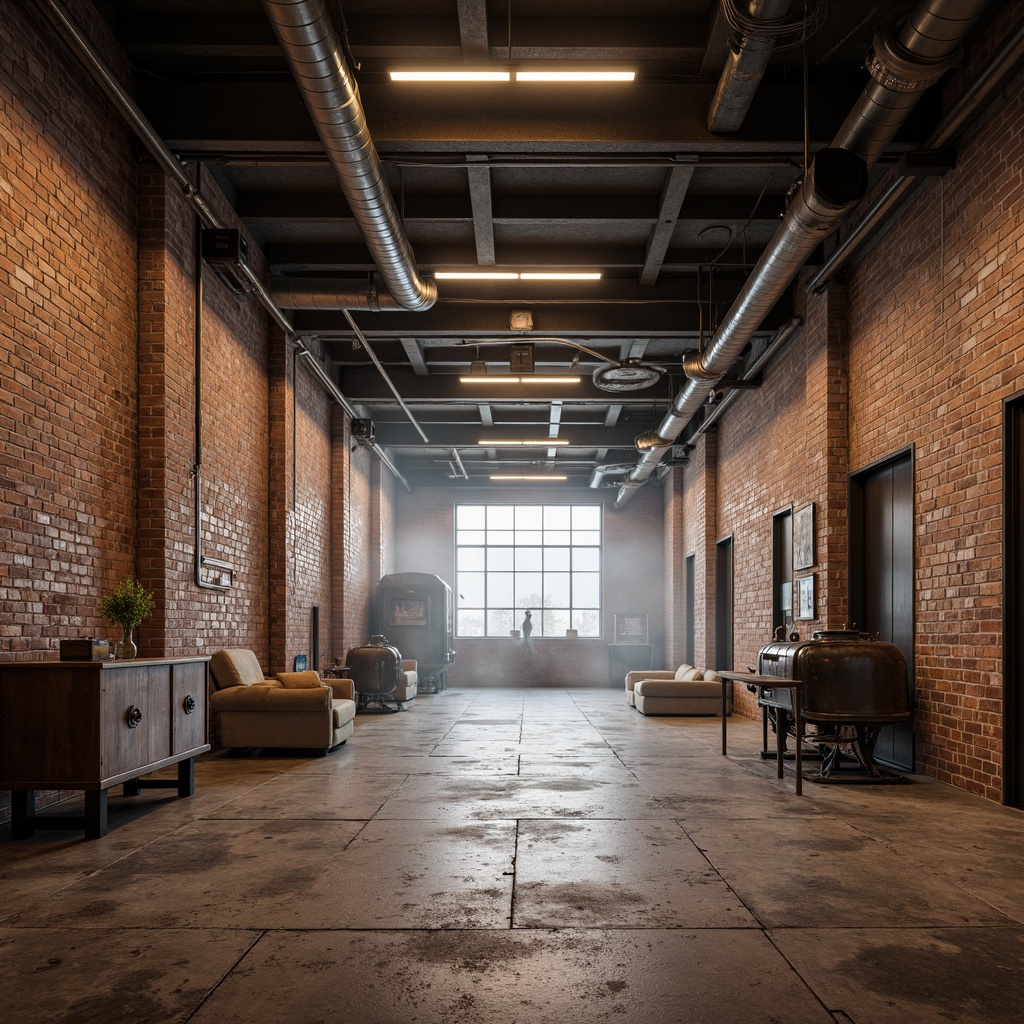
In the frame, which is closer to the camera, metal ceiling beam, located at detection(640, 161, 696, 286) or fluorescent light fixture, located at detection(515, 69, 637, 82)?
fluorescent light fixture, located at detection(515, 69, 637, 82)

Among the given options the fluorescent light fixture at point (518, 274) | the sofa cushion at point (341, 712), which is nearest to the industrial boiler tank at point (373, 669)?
the sofa cushion at point (341, 712)

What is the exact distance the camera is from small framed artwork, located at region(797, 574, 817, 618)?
9.10m

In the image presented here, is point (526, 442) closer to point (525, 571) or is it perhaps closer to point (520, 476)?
point (520, 476)

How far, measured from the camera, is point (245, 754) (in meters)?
8.66

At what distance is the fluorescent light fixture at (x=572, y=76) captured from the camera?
17.5ft

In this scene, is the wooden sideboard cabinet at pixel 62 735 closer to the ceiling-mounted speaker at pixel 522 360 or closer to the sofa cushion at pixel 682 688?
the ceiling-mounted speaker at pixel 522 360

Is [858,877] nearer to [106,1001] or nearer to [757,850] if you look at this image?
[757,850]

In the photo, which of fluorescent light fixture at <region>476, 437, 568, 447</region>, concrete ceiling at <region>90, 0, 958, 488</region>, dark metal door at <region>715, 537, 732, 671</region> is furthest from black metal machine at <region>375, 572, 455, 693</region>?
concrete ceiling at <region>90, 0, 958, 488</region>

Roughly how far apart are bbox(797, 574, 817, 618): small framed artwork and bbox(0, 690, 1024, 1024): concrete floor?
101 inches

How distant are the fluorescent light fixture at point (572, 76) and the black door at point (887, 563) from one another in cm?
376

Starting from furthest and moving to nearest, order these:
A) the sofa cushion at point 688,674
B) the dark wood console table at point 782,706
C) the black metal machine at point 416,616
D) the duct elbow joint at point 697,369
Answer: the black metal machine at point 416,616, the sofa cushion at point 688,674, the duct elbow joint at point 697,369, the dark wood console table at point 782,706

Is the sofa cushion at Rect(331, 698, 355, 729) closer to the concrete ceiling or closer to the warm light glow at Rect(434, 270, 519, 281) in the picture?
the concrete ceiling

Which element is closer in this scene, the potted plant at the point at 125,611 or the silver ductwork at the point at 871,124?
the silver ductwork at the point at 871,124

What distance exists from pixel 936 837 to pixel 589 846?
1883 millimetres
